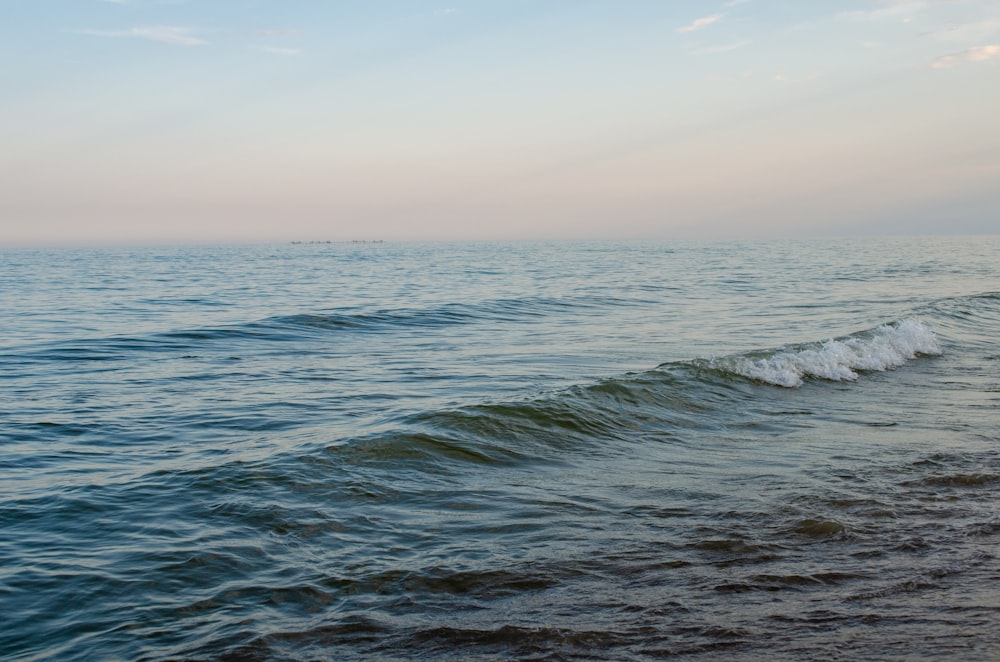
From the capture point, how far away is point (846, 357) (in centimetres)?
1442

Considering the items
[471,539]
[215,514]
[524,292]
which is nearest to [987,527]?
[471,539]

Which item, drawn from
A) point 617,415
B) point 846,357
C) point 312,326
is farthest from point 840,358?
point 312,326

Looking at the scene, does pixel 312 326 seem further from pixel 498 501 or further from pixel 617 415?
pixel 498 501

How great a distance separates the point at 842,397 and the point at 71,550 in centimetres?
1001

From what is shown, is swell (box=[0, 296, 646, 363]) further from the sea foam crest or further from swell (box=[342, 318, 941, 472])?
the sea foam crest

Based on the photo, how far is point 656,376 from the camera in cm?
1230

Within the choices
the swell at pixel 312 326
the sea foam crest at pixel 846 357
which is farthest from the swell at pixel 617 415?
the swell at pixel 312 326

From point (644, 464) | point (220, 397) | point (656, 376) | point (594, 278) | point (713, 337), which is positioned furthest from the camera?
point (594, 278)

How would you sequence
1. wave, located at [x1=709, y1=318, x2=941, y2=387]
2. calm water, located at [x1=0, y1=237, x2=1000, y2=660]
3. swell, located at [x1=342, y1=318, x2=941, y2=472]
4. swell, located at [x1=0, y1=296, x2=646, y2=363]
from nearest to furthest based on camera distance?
calm water, located at [x1=0, y1=237, x2=1000, y2=660], swell, located at [x1=342, y1=318, x2=941, y2=472], wave, located at [x1=709, y1=318, x2=941, y2=387], swell, located at [x1=0, y1=296, x2=646, y2=363]

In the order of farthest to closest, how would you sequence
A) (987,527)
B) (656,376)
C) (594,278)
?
(594,278) < (656,376) < (987,527)

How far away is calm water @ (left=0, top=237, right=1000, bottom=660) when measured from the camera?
431cm

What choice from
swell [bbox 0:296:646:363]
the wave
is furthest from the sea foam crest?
swell [bbox 0:296:646:363]

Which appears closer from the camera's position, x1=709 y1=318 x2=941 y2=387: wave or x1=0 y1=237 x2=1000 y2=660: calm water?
x1=0 y1=237 x2=1000 y2=660: calm water

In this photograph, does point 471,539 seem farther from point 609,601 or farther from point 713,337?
point 713,337
